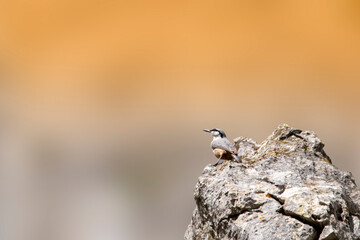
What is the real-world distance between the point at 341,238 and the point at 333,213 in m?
0.37

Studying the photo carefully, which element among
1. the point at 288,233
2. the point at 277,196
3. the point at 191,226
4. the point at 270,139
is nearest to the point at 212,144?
the point at 270,139

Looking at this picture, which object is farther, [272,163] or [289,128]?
[289,128]

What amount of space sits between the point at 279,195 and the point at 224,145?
2.38 meters

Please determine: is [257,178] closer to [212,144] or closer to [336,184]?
[336,184]

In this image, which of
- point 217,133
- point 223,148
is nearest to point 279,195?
point 223,148

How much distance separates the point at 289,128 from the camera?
9.03 meters

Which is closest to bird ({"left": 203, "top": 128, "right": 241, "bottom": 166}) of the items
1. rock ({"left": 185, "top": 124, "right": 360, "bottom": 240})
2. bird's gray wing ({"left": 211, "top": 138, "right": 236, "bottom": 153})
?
bird's gray wing ({"left": 211, "top": 138, "right": 236, "bottom": 153})

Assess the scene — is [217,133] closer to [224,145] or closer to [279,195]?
[224,145]

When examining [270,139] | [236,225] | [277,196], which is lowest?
[236,225]

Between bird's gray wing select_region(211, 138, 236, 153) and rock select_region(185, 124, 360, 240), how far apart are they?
0.88 ft

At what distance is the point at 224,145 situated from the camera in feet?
30.3

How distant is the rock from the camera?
6445 millimetres

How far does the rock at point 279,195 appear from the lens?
645 centimetres

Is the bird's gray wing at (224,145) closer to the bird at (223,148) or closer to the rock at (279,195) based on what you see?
the bird at (223,148)
